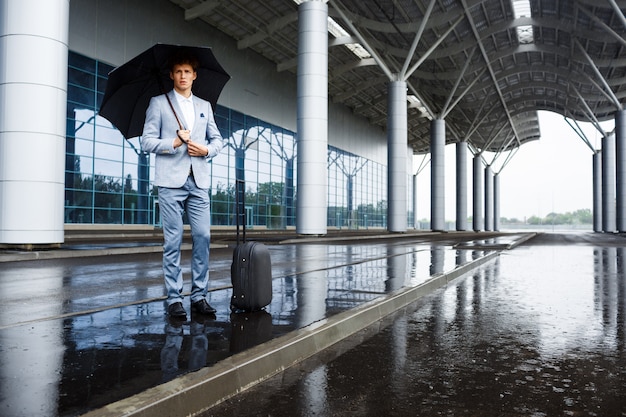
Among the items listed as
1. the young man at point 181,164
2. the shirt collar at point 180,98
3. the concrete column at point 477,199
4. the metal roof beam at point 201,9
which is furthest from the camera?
the concrete column at point 477,199

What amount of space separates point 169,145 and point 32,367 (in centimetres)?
188

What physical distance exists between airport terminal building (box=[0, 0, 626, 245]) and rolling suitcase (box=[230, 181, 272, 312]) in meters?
8.75

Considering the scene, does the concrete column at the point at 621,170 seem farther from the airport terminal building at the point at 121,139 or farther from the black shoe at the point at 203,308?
the black shoe at the point at 203,308

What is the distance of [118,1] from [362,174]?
1564 inches

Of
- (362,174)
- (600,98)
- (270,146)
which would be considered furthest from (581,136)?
(270,146)

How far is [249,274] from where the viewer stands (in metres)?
4.52

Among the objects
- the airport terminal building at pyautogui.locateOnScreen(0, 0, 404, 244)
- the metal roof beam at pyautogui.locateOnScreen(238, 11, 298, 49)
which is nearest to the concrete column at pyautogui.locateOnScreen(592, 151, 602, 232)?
the airport terminal building at pyautogui.locateOnScreen(0, 0, 404, 244)

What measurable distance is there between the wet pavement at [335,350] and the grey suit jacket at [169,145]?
114 centimetres

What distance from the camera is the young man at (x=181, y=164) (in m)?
4.21

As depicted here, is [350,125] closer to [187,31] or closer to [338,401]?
[187,31]

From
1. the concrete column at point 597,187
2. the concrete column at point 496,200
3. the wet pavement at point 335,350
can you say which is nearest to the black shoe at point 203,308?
the wet pavement at point 335,350

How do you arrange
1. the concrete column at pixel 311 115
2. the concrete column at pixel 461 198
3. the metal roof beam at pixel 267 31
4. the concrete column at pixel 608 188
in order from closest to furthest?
the concrete column at pixel 311 115, the metal roof beam at pixel 267 31, the concrete column at pixel 608 188, the concrete column at pixel 461 198

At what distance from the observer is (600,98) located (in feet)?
174

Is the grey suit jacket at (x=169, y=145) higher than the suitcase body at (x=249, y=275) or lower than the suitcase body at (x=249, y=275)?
higher
